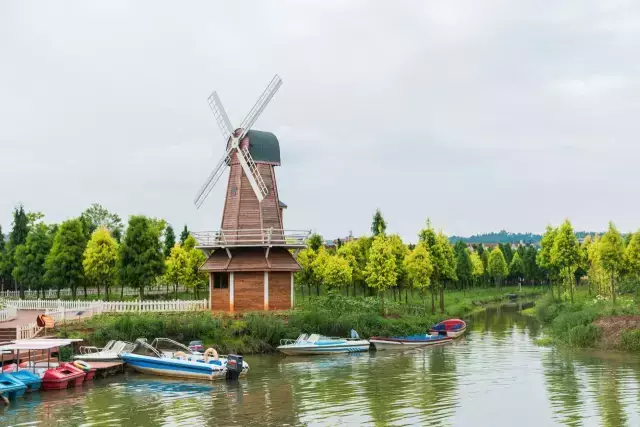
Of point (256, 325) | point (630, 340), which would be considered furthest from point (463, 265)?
point (630, 340)

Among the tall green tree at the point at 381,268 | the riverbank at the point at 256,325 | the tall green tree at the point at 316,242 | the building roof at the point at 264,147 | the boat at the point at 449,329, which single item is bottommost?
the boat at the point at 449,329

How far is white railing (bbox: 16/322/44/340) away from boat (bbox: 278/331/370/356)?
42.8 feet

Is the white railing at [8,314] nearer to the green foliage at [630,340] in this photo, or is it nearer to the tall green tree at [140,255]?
the tall green tree at [140,255]

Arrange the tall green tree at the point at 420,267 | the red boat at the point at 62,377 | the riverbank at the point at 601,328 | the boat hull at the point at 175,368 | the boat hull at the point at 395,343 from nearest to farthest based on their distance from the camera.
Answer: the red boat at the point at 62,377 < the boat hull at the point at 175,368 < the riverbank at the point at 601,328 < the boat hull at the point at 395,343 < the tall green tree at the point at 420,267

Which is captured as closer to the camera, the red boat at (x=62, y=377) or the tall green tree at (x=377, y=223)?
the red boat at (x=62, y=377)

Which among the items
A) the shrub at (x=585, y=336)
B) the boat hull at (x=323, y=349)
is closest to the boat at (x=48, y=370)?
the boat hull at (x=323, y=349)

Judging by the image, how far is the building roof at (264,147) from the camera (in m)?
48.3

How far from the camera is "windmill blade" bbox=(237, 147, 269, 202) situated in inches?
1834

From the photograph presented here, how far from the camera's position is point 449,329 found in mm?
47375

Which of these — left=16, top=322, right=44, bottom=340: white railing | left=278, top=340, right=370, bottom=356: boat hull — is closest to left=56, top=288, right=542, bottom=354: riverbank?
left=16, top=322, right=44, bottom=340: white railing

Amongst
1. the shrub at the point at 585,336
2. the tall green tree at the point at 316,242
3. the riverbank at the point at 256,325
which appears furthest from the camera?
the tall green tree at the point at 316,242

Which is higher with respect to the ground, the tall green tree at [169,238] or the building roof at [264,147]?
the building roof at [264,147]

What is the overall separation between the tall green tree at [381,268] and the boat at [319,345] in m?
11.6

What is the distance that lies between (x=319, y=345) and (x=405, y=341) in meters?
6.05
